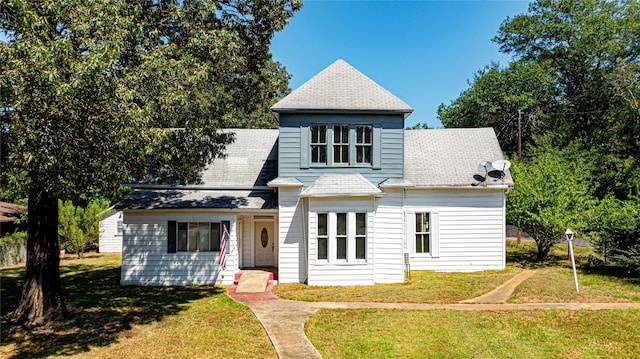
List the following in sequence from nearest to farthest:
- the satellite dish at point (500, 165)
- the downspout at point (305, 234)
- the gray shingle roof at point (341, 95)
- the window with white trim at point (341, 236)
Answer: the window with white trim at point (341, 236), the downspout at point (305, 234), the gray shingle roof at point (341, 95), the satellite dish at point (500, 165)

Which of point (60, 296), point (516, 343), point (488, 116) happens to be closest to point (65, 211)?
point (60, 296)

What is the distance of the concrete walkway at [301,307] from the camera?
8656mm

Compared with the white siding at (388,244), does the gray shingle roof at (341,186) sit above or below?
above

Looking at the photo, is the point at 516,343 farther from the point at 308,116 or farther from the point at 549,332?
the point at 308,116

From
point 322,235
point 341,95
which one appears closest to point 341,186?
point 322,235

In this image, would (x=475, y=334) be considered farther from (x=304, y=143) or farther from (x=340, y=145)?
(x=304, y=143)

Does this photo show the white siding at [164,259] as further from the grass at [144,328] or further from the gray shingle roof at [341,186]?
the gray shingle roof at [341,186]

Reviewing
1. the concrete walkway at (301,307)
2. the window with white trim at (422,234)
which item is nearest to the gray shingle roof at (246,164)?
the concrete walkway at (301,307)

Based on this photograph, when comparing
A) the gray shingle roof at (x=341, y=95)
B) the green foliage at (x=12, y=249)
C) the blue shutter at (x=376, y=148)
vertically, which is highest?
the gray shingle roof at (x=341, y=95)

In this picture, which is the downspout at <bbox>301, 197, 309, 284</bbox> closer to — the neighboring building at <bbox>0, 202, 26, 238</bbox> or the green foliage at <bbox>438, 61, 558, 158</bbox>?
the neighboring building at <bbox>0, 202, 26, 238</bbox>

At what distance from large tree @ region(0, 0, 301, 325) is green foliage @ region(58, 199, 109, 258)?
580 inches

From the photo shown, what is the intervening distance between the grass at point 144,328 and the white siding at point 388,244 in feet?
17.3

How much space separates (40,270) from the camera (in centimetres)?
1014

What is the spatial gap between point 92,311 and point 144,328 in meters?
2.60
